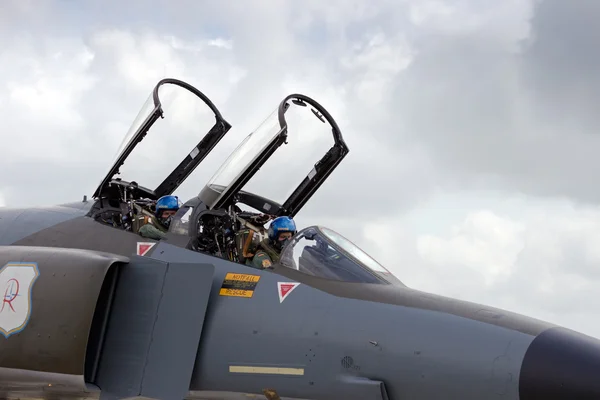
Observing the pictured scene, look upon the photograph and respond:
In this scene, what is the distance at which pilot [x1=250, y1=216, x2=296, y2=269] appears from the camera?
31.2 ft

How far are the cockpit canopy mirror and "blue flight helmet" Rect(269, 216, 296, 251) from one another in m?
0.52

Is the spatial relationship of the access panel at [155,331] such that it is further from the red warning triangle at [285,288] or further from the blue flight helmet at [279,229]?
the blue flight helmet at [279,229]


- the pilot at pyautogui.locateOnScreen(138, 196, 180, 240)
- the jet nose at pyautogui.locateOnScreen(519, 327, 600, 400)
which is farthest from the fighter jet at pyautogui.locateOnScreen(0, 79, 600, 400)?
the pilot at pyautogui.locateOnScreen(138, 196, 180, 240)

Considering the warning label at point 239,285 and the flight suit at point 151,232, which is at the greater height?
the flight suit at point 151,232

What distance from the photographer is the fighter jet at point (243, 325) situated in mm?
7750

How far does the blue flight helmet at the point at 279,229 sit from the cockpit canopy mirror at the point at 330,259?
525 millimetres

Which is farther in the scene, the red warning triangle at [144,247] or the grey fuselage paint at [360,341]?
the red warning triangle at [144,247]

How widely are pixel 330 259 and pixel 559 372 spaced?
2.81m

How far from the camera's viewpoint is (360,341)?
820cm

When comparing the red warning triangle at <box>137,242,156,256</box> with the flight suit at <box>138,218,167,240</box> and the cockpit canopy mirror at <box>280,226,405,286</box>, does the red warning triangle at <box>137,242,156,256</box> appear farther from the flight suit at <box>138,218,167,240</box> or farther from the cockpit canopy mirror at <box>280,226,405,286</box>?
the cockpit canopy mirror at <box>280,226,405,286</box>

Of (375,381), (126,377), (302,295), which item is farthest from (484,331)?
(126,377)

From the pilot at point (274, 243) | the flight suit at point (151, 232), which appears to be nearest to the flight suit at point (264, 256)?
the pilot at point (274, 243)

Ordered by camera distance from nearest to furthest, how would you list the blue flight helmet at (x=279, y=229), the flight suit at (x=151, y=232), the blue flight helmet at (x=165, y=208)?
the blue flight helmet at (x=279, y=229) < the flight suit at (x=151, y=232) < the blue flight helmet at (x=165, y=208)

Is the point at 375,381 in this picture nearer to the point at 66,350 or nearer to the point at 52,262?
the point at 66,350
